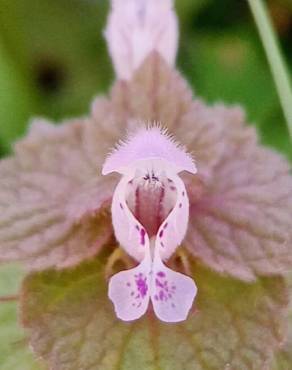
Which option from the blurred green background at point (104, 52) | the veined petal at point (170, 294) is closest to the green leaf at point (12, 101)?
the blurred green background at point (104, 52)

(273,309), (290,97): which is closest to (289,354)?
(273,309)

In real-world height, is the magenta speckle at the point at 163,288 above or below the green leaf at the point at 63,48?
below

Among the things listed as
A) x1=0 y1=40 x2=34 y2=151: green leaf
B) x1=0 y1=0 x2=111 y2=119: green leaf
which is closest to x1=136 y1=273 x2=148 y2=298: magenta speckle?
x1=0 y1=40 x2=34 y2=151: green leaf

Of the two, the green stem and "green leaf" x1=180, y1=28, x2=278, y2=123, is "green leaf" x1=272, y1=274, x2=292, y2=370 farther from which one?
"green leaf" x1=180, y1=28, x2=278, y2=123

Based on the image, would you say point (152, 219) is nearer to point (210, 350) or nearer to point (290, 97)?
point (210, 350)

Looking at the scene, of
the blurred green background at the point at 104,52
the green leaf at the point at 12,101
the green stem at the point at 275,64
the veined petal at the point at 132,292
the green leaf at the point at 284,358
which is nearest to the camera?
the veined petal at the point at 132,292

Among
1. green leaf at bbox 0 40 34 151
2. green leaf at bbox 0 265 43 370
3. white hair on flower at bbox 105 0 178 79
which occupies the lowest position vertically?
green leaf at bbox 0 265 43 370

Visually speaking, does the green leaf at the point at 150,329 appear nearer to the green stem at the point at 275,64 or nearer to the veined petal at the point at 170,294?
the veined petal at the point at 170,294
